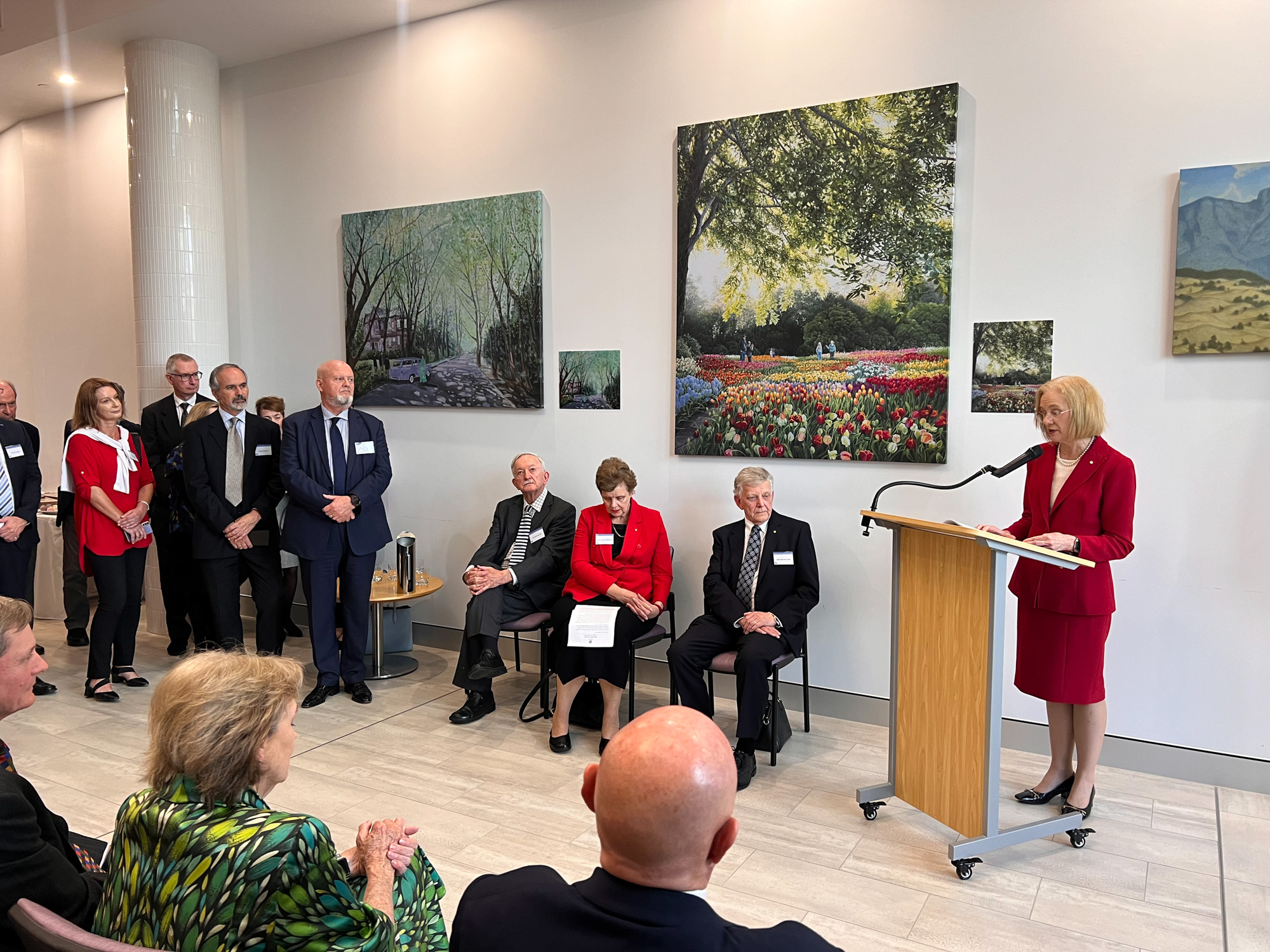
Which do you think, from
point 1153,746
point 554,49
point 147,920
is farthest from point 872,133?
point 147,920

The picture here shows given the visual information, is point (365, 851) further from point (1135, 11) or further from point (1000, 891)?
point (1135, 11)

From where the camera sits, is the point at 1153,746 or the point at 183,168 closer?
the point at 1153,746

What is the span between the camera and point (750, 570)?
4.58 meters

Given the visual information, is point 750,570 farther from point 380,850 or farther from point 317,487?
point 380,850

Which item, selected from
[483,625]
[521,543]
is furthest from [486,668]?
[521,543]

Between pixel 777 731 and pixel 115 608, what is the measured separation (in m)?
3.75

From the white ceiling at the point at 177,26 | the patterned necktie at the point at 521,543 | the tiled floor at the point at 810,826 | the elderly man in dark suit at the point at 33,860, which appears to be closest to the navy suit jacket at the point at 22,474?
the tiled floor at the point at 810,826

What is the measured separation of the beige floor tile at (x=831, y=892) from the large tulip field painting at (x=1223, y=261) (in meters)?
2.55

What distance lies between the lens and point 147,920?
5.04 feet

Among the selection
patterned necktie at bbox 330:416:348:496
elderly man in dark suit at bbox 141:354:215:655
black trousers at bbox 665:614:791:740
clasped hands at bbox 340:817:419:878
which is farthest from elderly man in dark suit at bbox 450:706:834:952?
elderly man in dark suit at bbox 141:354:215:655

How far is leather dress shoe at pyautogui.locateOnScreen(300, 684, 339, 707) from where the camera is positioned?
5113mm

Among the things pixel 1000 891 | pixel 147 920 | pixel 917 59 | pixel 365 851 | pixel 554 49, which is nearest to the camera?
pixel 147 920

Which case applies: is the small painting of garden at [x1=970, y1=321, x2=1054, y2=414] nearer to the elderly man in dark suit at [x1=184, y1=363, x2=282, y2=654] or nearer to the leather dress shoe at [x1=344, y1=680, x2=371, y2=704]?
the leather dress shoe at [x1=344, y1=680, x2=371, y2=704]

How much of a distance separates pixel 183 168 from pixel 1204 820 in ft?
22.8
